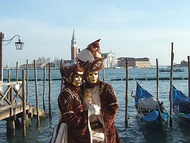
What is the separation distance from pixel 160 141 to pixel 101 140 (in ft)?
19.8

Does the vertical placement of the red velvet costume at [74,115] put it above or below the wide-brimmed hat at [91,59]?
below

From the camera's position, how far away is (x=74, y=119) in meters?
2.85

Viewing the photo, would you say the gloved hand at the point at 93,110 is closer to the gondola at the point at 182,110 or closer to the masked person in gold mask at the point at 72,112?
the masked person in gold mask at the point at 72,112

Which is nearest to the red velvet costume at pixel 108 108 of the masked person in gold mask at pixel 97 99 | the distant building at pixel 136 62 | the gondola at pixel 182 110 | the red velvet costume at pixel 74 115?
the masked person in gold mask at pixel 97 99

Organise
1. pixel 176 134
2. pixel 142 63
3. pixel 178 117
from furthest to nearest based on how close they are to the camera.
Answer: pixel 142 63 → pixel 178 117 → pixel 176 134

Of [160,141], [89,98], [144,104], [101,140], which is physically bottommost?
[160,141]

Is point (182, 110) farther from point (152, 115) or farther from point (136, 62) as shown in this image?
point (136, 62)

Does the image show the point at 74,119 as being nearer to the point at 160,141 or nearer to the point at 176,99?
the point at 160,141

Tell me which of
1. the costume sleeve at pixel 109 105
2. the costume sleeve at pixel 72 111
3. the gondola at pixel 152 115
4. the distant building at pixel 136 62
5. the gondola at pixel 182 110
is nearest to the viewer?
the costume sleeve at pixel 72 111

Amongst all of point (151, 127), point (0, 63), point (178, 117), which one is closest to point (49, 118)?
point (0, 63)

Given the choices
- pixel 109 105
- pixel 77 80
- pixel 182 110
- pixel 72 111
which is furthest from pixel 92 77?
pixel 182 110

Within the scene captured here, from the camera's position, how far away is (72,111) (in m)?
2.86

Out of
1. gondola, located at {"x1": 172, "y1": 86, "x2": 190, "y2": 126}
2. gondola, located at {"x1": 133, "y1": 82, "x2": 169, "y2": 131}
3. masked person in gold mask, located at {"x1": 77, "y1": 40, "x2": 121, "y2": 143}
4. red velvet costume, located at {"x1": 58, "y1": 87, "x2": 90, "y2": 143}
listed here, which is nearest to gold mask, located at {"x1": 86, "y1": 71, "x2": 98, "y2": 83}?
masked person in gold mask, located at {"x1": 77, "y1": 40, "x2": 121, "y2": 143}

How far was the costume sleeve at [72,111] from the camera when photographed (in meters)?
2.85
